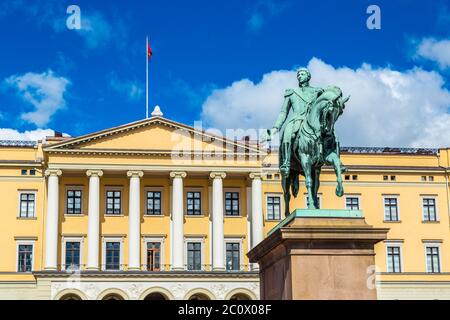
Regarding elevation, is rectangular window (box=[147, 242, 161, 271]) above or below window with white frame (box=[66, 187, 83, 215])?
below

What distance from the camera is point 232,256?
59.8m

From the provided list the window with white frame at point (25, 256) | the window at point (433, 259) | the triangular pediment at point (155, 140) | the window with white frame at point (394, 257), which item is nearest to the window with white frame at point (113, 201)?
the triangular pediment at point (155, 140)

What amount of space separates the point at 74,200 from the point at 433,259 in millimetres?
25267

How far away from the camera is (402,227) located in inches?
2482

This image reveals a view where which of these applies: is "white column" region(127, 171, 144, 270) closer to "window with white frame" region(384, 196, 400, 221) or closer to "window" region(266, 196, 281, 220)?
"window" region(266, 196, 281, 220)

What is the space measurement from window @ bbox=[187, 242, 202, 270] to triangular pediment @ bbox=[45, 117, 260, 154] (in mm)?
6355

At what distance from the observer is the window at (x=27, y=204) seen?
5944 cm

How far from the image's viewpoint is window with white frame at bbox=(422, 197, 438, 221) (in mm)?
63412

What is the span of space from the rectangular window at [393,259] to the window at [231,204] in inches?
439

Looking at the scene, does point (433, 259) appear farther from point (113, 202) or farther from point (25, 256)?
point (25, 256)

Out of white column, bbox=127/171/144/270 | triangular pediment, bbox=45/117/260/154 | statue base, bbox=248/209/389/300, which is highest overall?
triangular pediment, bbox=45/117/260/154

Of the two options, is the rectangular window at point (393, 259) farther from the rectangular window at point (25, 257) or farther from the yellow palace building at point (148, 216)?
the rectangular window at point (25, 257)

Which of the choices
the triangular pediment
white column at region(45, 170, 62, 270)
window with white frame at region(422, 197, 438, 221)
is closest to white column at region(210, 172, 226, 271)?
the triangular pediment

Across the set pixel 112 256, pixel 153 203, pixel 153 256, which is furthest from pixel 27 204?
pixel 153 256
